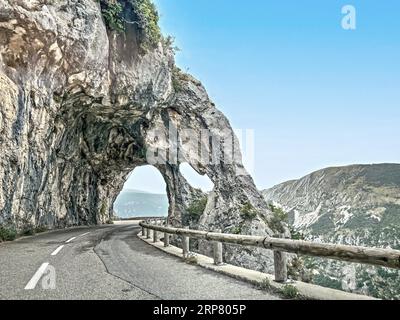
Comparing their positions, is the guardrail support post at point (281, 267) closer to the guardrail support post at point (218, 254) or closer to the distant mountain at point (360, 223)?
the guardrail support post at point (218, 254)

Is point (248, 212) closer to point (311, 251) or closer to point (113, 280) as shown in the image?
point (113, 280)

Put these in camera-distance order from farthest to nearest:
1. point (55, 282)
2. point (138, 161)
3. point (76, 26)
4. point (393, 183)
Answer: point (393, 183) → point (138, 161) → point (76, 26) → point (55, 282)

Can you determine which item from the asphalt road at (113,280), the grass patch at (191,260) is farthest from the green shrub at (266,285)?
the grass patch at (191,260)

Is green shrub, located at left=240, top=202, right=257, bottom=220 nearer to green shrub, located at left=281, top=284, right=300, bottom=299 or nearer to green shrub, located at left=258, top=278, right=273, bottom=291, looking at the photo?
green shrub, located at left=258, top=278, right=273, bottom=291

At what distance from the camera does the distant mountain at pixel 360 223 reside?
251 feet

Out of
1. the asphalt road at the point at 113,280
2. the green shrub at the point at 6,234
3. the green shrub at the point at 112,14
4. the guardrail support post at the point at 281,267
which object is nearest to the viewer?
the asphalt road at the point at 113,280

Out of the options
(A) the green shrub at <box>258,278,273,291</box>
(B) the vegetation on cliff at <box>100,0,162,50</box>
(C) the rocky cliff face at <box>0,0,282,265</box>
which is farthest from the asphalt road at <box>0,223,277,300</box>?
(B) the vegetation on cliff at <box>100,0,162,50</box>

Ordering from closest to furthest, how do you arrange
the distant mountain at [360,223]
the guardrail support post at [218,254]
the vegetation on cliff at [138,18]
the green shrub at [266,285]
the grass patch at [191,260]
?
the green shrub at [266,285] → the guardrail support post at [218,254] → the grass patch at [191,260] → the vegetation on cliff at [138,18] → the distant mountain at [360,223]

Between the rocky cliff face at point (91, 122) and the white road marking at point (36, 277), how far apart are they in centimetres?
888

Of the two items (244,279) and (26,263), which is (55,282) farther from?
(244,279)

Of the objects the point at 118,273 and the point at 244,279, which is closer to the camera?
the point at 244,279
